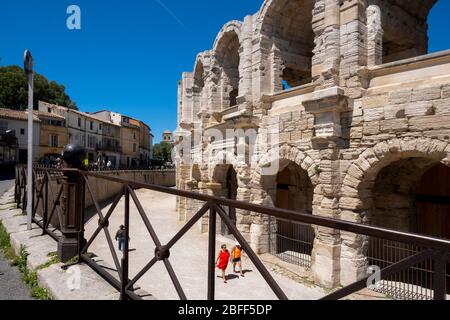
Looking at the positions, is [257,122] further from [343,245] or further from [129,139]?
[129,139]

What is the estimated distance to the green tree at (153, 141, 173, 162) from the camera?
71.9m

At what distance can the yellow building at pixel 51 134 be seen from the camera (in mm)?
31005

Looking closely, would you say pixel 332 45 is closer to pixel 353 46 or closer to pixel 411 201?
pixel 353 46

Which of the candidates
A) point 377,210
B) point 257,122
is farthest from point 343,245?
point 257,122

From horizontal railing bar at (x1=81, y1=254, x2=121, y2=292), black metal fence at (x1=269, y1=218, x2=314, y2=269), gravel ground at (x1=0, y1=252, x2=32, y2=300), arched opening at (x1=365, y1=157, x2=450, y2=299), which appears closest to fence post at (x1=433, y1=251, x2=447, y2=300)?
horizontal railing bar at (x1=81, y1=254, x2=121, y2=292)

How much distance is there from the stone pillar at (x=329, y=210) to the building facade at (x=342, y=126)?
1.3 inches

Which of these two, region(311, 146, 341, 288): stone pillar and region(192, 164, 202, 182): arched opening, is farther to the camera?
region(192, 164, 202, 182): arched opening

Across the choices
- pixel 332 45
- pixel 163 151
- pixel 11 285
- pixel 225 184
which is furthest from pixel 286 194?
pixel 163 151

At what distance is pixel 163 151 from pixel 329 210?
66.8 metres

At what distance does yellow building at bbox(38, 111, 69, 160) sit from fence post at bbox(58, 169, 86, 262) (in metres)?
31.3

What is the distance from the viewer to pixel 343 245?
8.27 m

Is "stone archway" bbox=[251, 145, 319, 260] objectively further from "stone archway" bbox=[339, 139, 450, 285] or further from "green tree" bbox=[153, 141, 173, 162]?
"green tree" bbox=[153, 141, 173, 162]

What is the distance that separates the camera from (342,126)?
8.23 m
